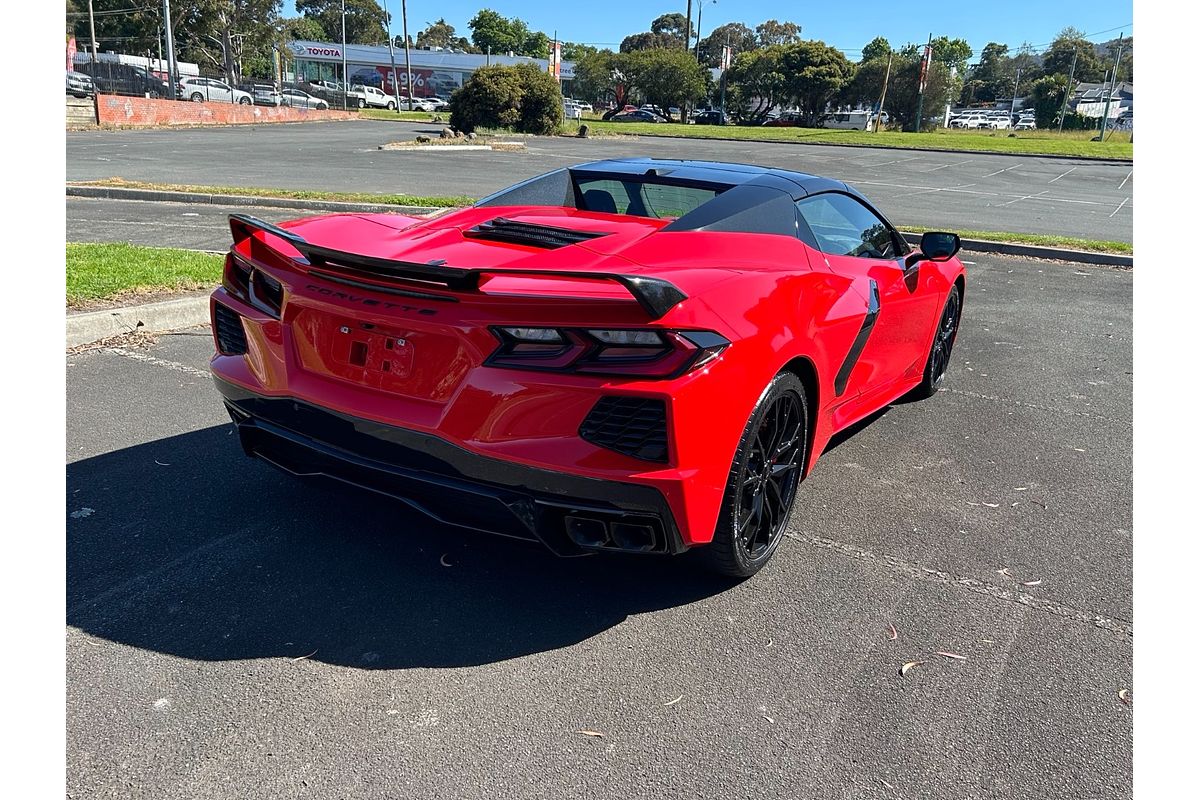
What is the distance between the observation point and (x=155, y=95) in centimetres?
4728

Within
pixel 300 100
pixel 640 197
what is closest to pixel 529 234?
pixel 640 197

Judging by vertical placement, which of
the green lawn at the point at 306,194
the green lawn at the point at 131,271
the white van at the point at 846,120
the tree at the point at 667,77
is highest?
the tree at the point at 667,77

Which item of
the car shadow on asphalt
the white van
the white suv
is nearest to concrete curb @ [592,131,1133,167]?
the white suv

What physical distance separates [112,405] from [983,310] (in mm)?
7314

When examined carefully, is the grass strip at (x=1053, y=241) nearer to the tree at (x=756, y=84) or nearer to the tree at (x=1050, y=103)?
the tree at (x=1050, y=103)

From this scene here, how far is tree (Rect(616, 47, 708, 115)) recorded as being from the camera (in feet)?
245

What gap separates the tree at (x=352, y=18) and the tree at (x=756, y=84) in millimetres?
52827

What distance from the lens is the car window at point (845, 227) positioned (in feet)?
12.5

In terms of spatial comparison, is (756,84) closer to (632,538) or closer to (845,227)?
(845,227)

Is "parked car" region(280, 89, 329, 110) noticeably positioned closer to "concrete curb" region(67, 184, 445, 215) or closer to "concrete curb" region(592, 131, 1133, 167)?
"concrete curb" region(592, 131, 1133, 167)

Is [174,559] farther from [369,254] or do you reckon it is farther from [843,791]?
[843,791]

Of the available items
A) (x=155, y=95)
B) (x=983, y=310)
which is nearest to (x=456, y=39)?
(x=155, y=95)

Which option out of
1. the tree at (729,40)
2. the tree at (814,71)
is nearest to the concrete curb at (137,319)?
the tree at (814,71)

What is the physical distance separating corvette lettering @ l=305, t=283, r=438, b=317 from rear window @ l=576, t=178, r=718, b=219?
139 centimetres
